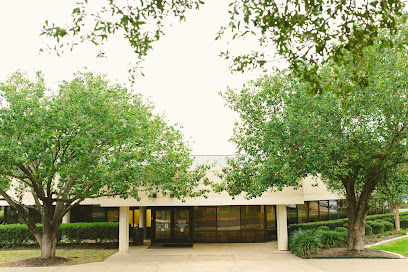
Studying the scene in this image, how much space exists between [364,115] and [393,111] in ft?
2.92

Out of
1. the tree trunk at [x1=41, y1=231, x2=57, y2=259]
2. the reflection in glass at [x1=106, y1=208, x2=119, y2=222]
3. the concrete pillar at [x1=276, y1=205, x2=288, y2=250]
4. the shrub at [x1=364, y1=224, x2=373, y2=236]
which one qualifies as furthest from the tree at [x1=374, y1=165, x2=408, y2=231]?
the reflection in glass at [x1=106, y1=208, x2=119, y2=222]

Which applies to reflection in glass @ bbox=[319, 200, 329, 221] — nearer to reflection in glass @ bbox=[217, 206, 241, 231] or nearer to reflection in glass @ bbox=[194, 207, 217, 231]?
reflection in glass @ bbox=[217, 206, 241, 231]

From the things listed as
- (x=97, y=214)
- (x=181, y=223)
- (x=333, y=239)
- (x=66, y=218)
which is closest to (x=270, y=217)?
(x=333, y=239)

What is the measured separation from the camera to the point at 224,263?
14.1m

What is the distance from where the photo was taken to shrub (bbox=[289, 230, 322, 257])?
50.4 ft

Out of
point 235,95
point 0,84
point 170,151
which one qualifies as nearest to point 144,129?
point 170,151

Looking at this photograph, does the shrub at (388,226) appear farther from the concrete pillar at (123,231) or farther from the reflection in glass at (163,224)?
the concrete pillar at (123,231)

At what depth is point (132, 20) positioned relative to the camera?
7.17m

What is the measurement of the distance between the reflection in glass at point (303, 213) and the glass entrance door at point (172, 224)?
6.93m

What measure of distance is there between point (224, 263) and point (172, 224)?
265 inches

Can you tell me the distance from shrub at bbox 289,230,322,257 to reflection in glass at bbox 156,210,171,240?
22.0ft

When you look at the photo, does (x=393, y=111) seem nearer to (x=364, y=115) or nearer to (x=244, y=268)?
(x=364, y=115)

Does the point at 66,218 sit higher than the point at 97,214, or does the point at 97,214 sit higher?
the point at 97,214

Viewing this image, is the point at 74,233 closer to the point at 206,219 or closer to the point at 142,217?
the point at 142,217
